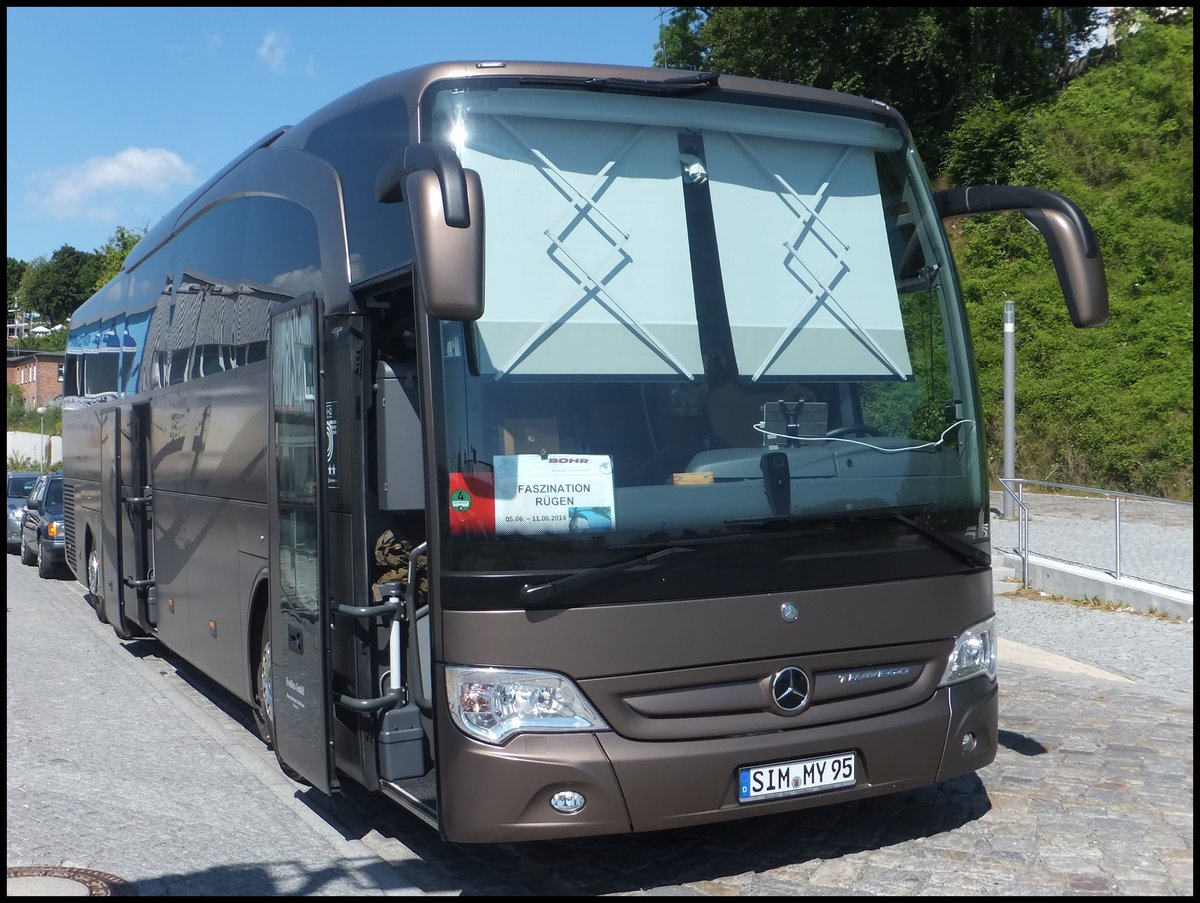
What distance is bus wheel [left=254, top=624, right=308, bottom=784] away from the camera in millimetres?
7117

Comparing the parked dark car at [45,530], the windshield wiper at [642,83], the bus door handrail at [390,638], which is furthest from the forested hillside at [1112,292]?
the bus door handrail at [390,638]

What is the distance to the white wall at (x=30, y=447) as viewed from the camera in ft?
214

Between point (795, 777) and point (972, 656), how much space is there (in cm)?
109

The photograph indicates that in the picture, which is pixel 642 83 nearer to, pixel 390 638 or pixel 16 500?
pixel 390 638

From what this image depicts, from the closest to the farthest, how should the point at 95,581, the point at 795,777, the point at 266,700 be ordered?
the point at 795,777, the point at 266,700, the point at 95,581

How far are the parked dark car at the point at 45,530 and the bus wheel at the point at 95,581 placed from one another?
435 cm

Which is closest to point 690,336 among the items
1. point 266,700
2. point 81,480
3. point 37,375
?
point 266,700

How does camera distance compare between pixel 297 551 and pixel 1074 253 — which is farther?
pixel 297 551

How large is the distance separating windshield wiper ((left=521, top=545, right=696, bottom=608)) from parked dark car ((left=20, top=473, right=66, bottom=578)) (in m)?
14.9

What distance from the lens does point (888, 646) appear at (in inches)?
210

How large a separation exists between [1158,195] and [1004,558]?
1282 cm

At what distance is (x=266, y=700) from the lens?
7281mm

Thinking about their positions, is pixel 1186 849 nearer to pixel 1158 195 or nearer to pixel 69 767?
pixel 69 767

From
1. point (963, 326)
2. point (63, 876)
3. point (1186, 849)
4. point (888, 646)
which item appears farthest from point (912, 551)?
point (63, 876)
